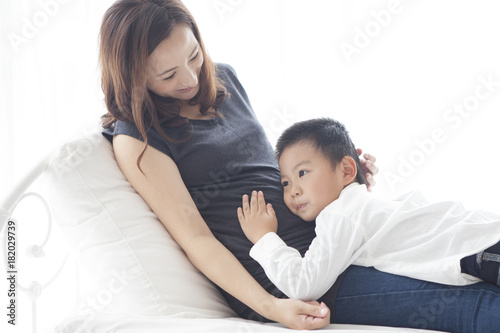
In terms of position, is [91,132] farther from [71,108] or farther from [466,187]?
[466,187]

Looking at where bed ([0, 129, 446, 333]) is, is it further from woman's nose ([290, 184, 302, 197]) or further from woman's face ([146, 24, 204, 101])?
woman's nose ([290, 184, 302, 197])

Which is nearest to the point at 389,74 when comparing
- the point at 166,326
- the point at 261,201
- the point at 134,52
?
the point at 261,201

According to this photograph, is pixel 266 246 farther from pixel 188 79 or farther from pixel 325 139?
pixel 188 79

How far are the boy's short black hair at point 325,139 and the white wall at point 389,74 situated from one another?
94 centimetres

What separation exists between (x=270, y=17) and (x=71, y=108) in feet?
3.28

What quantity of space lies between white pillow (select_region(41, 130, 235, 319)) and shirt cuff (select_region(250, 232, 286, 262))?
181mm

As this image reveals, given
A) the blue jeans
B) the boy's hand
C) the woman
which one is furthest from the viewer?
the boy's hand

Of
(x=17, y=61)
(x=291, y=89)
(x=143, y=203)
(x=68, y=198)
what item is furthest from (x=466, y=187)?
(x=17, y=61)

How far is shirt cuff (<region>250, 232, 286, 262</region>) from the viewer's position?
47.7 inches

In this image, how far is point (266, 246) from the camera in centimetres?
123

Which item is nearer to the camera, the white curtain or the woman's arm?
the woman's arm

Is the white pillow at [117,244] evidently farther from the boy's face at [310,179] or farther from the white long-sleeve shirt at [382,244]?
the boy's face at [310,179]

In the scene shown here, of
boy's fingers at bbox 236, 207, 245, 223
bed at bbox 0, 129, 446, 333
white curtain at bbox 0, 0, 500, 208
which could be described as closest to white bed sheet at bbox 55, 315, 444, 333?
bed at bbox 0, 129, 446, 333

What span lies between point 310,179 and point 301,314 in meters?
0.34
